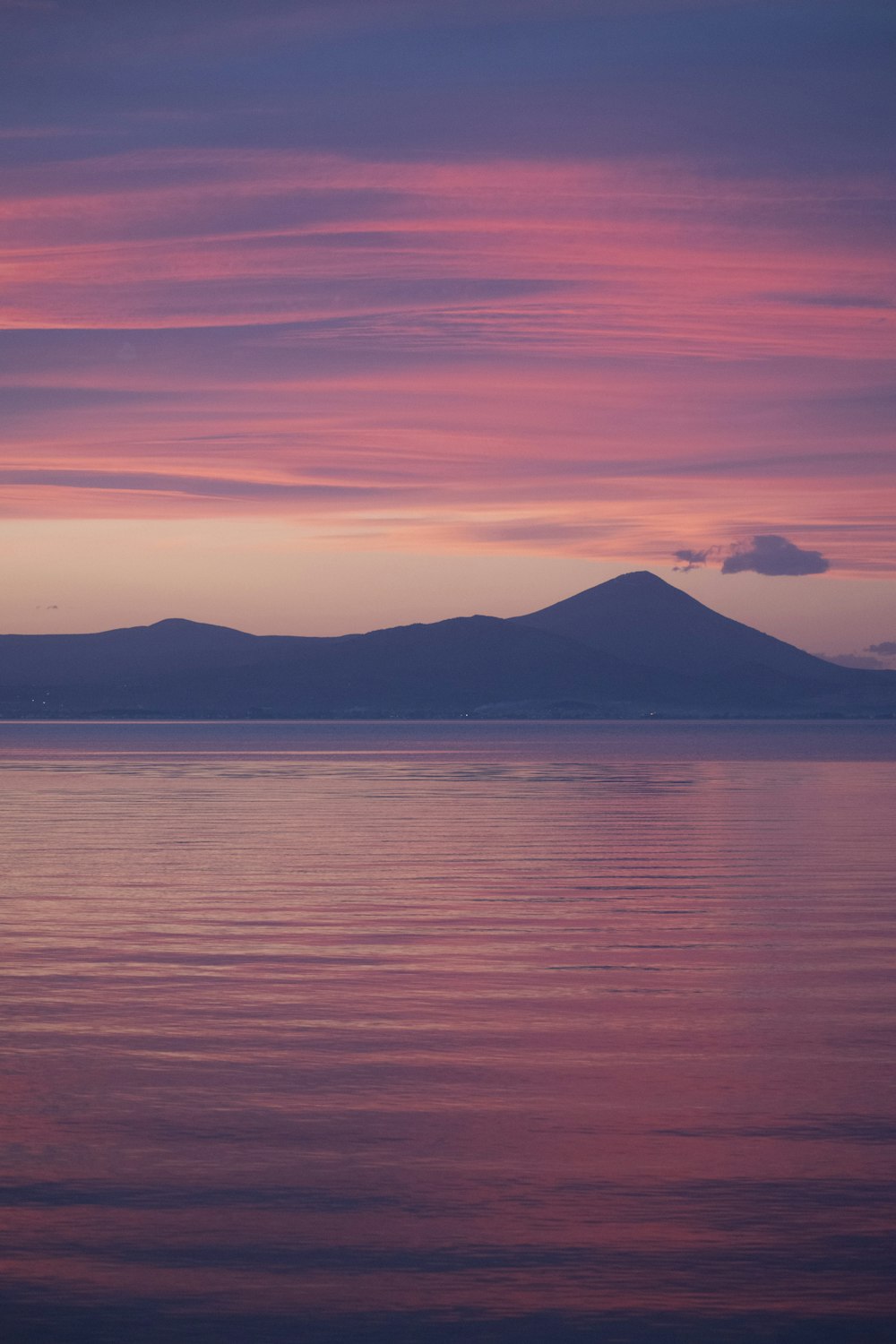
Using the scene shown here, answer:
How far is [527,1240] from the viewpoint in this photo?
9.25 metres

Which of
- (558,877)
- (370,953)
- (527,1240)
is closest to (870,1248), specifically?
(527,1240)

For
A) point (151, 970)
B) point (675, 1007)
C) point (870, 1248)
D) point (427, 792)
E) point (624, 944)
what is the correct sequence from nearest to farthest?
point (870, 1248) < point (675, 1007) < point (151, 970) < point (624, 944) < point (427, 792)

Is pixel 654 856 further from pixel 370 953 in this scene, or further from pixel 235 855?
pixel 370 953

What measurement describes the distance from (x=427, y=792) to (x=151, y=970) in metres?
38.9

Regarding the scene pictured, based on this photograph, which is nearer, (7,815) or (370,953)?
(370,953)

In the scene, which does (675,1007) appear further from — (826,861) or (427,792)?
(427,792)

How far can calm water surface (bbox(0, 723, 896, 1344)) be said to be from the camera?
8.47 metres

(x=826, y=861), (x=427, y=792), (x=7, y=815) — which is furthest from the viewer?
(x=427, y=792)

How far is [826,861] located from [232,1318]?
2370cm

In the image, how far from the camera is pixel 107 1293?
8.45m

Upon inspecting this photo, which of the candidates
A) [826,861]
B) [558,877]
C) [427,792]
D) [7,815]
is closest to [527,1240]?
[558,877]

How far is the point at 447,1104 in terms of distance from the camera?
40.0 ft

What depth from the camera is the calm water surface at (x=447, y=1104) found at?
8469 millimetres

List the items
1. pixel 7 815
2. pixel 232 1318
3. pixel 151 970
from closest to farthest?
pixel 232 1318 → pixel 151 970 → pixel 7 815
